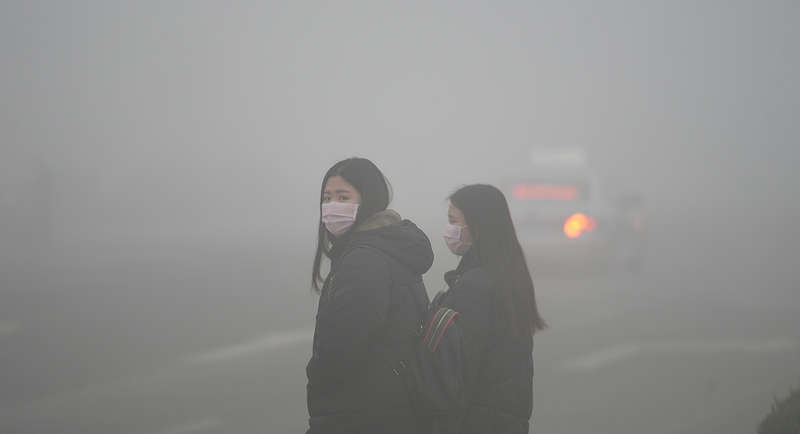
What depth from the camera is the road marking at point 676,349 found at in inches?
271

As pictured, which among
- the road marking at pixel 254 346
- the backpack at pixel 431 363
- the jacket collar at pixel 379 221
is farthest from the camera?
the road marking at pixel 254 346

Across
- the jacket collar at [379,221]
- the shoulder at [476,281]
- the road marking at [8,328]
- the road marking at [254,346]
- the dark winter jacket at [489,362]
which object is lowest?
the road marking at [254,346]

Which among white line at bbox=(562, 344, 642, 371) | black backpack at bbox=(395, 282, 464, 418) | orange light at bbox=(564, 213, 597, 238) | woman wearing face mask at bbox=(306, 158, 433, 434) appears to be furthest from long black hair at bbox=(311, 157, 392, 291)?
orange light at bbox=(564, 213, 597, 238)

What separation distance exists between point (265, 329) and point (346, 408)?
595 centimetres

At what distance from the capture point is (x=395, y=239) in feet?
7.59

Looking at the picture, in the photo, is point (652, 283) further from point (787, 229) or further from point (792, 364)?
point (787, 229)

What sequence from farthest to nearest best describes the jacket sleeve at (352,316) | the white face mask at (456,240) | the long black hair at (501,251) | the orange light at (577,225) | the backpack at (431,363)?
the orange light at (577,225) < the white face mask at (456,240) < the long black hair at (501,251) < the backpack at (431,363) < the jacket sleeve at (352,316)

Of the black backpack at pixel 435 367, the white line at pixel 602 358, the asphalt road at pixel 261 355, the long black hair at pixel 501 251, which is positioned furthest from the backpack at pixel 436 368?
the white line at pixel 602 358

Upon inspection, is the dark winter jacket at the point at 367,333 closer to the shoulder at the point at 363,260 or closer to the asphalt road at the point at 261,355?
the shoulder at the point at 363,260

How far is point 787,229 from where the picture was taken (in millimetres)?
23016

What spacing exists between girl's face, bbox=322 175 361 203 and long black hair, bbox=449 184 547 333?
47cm

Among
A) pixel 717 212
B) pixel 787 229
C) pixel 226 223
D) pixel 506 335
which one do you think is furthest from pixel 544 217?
pixel 717 212

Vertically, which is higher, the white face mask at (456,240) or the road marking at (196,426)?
the white face mask at (456,240)

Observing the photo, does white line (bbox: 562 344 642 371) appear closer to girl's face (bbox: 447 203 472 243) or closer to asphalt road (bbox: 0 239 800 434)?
asphalt road (bbox: 0 239 800 434)
